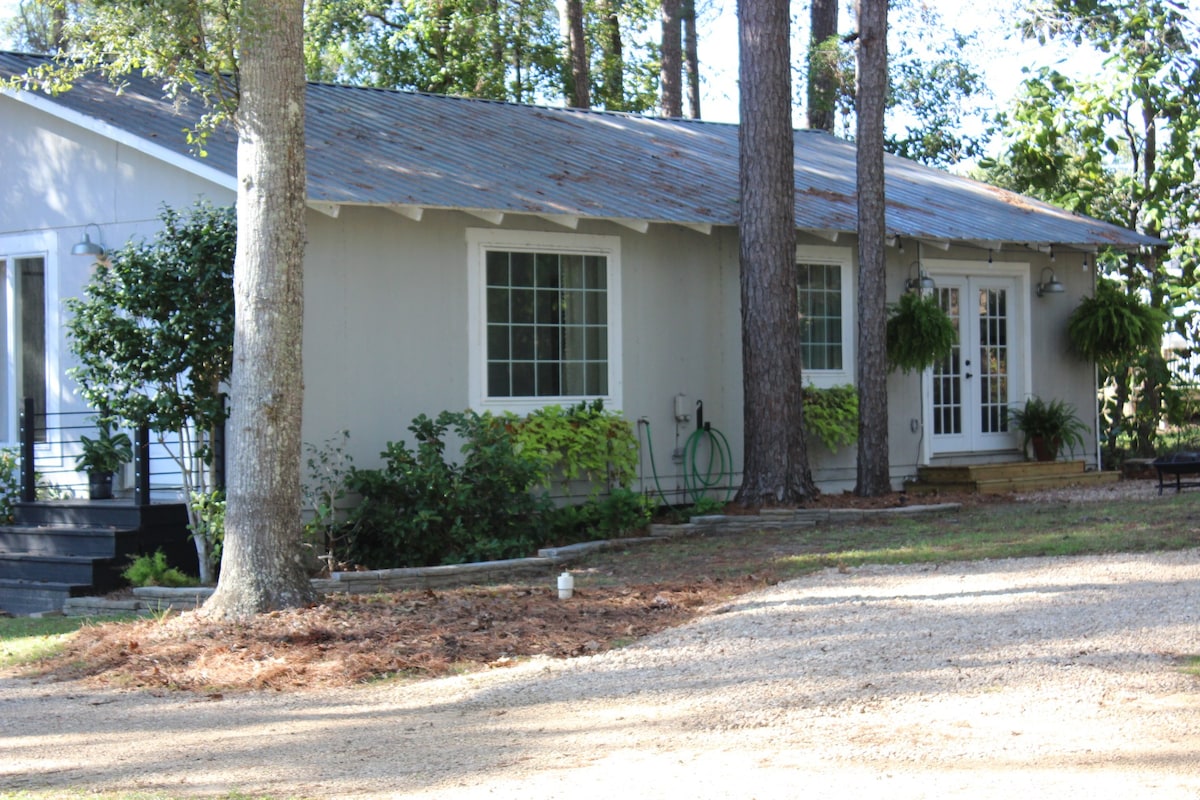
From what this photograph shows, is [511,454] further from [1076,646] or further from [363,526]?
[1076,646]

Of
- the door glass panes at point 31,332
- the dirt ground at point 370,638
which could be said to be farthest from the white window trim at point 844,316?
the door glass panes at point 31,332

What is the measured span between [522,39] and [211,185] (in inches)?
679

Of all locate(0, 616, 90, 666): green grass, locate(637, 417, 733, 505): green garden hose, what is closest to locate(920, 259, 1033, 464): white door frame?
locate(637, 417, 733, 505): green garden hose

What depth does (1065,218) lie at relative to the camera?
16.3 meters

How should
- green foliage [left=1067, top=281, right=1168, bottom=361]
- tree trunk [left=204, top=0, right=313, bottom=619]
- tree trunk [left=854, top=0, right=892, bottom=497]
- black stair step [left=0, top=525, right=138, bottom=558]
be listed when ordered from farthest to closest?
green foliage [left=1067, top=281, right=1168, bottom=361], tree trunk [left=854, top=0, right=892, bottom=497], black stair step [left=0, top=525, right=138, bottom=558], tree trunk [left=204, top=0, right=313, bottom=619]

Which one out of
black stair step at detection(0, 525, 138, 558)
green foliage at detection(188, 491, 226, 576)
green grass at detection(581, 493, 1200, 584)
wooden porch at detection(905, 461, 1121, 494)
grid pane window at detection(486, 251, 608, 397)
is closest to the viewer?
green grass at detection(581, 493, 1200, 584)

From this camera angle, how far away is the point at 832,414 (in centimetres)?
1407

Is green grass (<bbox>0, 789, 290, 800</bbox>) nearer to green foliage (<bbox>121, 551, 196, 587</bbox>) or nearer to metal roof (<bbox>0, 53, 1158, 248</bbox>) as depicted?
green foliage (<bbox>121, 551, 196, 587</bbox>)

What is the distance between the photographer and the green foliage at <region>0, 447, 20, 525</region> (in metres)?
11.6

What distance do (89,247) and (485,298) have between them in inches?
128

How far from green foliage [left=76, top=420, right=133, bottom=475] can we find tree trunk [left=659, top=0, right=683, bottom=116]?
50.8 ft

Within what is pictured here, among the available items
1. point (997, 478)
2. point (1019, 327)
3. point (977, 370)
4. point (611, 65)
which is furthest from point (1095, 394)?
point (611, 65)

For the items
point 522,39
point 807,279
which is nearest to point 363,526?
point 807,279

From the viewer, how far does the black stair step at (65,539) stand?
416 inches
